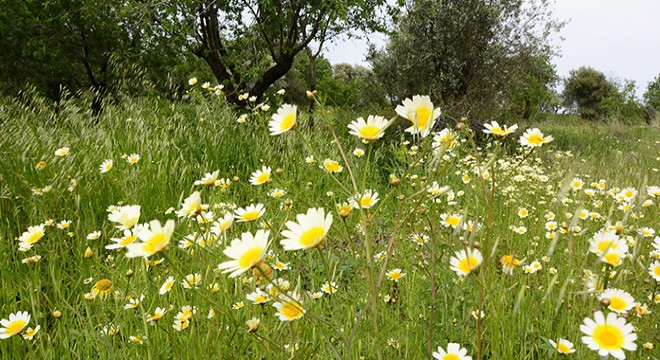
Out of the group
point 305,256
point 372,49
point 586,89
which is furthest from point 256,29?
point 586,89

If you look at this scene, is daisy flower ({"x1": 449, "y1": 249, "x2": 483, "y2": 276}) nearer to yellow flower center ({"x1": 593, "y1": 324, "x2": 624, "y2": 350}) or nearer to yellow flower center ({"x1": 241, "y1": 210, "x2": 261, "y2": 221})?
yellow flower center ({"x1": 593, "y1": 324, "x2": 624, "y2": 350})

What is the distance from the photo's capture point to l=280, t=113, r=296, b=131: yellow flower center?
0.86 meters

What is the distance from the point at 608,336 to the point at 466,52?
→ 30.5 ft

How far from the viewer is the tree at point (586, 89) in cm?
2988

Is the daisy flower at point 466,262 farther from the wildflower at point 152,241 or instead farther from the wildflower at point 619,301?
the wildflower at point 152,241

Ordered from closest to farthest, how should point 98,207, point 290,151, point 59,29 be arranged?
point 98,207 → point 290,151 → point 59,29

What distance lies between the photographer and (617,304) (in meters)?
0.80

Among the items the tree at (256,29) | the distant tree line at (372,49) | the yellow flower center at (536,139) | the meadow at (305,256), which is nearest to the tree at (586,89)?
the distant tree line at (372,49)

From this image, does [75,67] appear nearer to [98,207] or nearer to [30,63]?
[30,63]

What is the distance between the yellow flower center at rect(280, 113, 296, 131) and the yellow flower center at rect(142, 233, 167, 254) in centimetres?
32

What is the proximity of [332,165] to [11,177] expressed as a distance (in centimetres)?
250

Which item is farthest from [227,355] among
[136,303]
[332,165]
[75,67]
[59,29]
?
[75,67]

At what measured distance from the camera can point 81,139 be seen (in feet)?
11.1

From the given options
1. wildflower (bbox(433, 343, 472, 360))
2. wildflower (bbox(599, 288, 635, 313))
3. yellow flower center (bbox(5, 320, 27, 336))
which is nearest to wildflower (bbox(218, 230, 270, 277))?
wildflower (bbox(433, 343, 472, 360))
